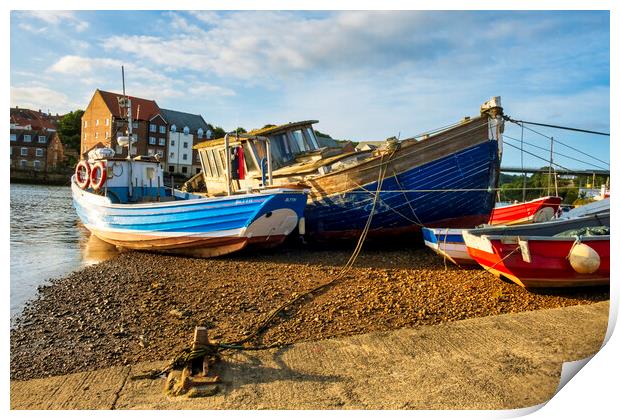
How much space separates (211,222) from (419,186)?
4280 mm

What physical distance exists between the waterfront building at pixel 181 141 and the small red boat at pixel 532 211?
146ft

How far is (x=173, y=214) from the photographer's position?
9711 millimetres

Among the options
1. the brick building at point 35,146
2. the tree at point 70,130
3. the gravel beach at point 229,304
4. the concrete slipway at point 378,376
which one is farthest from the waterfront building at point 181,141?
the concrete slipway at point 378,376

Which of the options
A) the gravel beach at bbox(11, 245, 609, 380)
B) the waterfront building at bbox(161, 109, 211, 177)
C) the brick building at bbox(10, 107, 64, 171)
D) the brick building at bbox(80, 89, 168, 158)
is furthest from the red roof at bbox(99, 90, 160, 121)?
the gravel beach at bbox(11, 245, 609, 380)

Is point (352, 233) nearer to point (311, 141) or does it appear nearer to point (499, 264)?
point (311, 141)

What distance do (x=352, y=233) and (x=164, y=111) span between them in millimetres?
50795

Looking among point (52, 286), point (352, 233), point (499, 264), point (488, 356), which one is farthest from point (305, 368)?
point (352, 233)

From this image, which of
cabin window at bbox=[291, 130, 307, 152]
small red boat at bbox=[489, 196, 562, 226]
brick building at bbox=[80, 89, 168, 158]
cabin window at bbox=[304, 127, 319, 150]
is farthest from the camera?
brick building at bbox=[80, 89, 168, 158]

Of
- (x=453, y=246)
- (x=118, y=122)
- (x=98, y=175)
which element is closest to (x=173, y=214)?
(x=98, y=175)

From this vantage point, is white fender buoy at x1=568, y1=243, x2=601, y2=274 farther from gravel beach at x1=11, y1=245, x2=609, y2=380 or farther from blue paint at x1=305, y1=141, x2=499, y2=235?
blue paint at x1=305, y1=141, x2=499, y2=235

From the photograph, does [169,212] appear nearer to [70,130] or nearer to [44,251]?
[44,251]

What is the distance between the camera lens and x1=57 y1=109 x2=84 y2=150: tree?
54594mm

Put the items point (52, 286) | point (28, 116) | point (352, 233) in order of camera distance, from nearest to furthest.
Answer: point (52, 286)
point (352, 233)
point (28, 116)

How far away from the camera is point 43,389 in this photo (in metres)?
3.97
